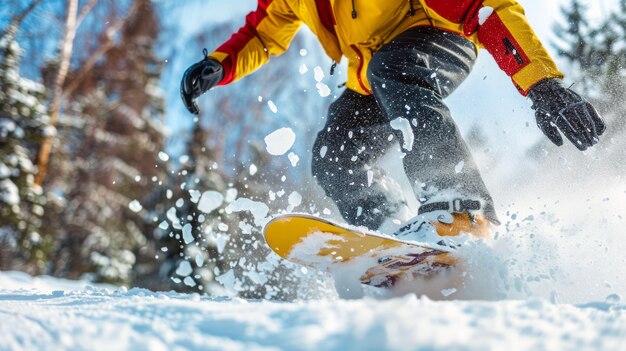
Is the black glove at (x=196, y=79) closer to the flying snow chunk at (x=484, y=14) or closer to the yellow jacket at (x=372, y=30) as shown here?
the yellow jacket at (x=372, y=30)

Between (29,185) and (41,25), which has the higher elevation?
(41,25)

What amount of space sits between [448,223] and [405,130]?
39cm

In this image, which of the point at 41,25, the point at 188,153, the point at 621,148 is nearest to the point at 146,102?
the point at 188,153

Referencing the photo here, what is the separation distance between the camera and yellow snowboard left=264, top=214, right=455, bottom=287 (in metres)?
1.71

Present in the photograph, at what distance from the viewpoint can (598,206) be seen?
7.43 feet

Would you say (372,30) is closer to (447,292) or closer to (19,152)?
(447,292)

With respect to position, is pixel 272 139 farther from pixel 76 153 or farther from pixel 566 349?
pixel 76 153

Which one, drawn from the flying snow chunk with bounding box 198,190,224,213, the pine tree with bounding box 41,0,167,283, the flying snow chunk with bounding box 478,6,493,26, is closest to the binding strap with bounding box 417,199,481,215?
the flying snow chunk with bounding box 478,6,493,26

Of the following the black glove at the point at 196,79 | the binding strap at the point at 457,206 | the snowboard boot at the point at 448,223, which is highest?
the black glove at the point at 196,79

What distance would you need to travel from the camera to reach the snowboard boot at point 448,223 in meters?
1.78

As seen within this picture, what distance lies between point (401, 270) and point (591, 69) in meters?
8.82

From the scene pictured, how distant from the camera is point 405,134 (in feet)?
6.43

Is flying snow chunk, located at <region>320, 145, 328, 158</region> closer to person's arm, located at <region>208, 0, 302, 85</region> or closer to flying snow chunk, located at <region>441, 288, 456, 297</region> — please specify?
person's arm, located at <region>208, 0, 302, 85</region>

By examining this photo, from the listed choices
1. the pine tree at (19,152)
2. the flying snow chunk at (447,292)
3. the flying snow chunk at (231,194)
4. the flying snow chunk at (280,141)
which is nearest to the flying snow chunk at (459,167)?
the flying snow chunk at (447,292)
